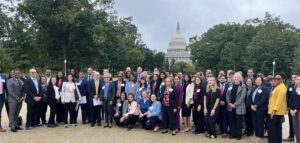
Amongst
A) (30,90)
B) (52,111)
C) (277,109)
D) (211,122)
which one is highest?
(30,90)

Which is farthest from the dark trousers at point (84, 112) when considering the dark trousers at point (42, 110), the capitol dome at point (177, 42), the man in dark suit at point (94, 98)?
the capitol dome at point (177, 42)

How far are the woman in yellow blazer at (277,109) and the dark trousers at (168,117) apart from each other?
9.43 feet

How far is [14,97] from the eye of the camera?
37.4 feet

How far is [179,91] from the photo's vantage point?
456 inches

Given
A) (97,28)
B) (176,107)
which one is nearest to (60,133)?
(176,107)

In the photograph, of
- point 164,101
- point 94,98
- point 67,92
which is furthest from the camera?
point 94,98

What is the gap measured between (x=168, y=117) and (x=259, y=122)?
8.77ft

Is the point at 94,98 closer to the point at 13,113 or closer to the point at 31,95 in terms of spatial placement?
the point at 31,95

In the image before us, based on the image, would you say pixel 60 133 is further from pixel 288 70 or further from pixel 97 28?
pixel 288 70

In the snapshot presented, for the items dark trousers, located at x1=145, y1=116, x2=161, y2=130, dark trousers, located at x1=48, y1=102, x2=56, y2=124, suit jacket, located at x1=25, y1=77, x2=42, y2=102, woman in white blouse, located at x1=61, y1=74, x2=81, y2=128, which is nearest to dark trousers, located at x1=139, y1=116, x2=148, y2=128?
dark trousers, located at x1=145, y1=116, x2=161, y2=130

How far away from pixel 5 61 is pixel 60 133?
106ft

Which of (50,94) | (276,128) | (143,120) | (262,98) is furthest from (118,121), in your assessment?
(276,128)

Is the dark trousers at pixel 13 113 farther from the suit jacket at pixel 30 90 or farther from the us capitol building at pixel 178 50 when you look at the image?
the us capitol building at pixel 178 50

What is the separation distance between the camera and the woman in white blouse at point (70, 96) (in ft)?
40.1
